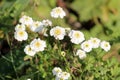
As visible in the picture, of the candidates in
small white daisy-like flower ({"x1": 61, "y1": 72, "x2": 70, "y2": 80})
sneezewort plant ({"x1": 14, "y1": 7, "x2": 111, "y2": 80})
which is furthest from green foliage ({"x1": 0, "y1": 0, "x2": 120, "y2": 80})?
small white daisy-like flower ({"x1": 61, "y1": 72, "x2": 70, "y2": 80})

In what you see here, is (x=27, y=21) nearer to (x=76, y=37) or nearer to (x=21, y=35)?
(x=21, y=35)

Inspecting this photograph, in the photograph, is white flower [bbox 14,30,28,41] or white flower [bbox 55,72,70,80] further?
white flower [bbox 14,30,28,41]

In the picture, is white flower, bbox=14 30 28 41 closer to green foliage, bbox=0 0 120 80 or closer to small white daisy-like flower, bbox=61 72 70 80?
green foliage, bbox=0 0 120 80

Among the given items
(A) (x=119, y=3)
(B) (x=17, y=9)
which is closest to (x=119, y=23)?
(A) (x=119, y=3)

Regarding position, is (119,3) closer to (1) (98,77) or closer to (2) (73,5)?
(2) (73,5)

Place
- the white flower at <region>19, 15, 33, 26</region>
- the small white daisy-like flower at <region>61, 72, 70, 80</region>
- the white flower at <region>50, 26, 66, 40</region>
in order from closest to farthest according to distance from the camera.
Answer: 1. the small white daisy-like flower at <region>61, 72, 70, 80</region>
2. the white flower at <region>50, 26, 66, 40</region>
3. the white flower at <region>19, 15, 33, 26</region>

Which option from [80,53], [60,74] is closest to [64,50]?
[80,53]

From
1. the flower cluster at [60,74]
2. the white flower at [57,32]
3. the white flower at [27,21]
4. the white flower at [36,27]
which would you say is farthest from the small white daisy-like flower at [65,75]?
the white flower at [27,21]
